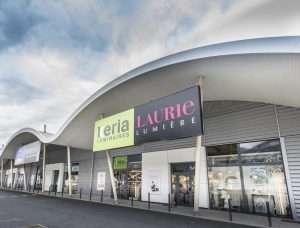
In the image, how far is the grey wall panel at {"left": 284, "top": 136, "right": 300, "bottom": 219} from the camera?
9.62 meters

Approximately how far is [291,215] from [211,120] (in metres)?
5.90

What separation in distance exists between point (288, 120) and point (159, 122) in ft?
19.6

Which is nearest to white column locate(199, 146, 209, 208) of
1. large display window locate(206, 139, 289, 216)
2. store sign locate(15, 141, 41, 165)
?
large display window locate(206, 139, 289, 216)

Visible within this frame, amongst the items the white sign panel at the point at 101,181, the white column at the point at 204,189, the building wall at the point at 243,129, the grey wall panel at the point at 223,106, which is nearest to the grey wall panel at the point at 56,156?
the white sign panel at the point at 101,181

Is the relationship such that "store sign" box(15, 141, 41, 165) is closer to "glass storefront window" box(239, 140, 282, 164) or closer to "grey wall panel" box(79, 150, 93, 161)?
"grey wall panel" box(79, 150, 93, 161)

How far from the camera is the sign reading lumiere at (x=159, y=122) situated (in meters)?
9.60

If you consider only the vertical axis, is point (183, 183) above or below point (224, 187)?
above

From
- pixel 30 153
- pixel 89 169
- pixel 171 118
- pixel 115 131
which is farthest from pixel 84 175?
pixel 171 118

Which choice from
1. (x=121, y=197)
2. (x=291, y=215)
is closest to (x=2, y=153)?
(x=121, y=197)

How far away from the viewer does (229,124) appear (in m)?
12.4

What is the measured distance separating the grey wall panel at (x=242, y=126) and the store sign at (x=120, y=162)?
7.78m

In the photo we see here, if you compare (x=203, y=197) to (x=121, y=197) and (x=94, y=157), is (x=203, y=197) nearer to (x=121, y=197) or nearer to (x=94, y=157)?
(x=121, y=197)

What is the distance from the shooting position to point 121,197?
17844 millimetres

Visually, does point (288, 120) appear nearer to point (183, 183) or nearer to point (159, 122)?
point (159, 122)
